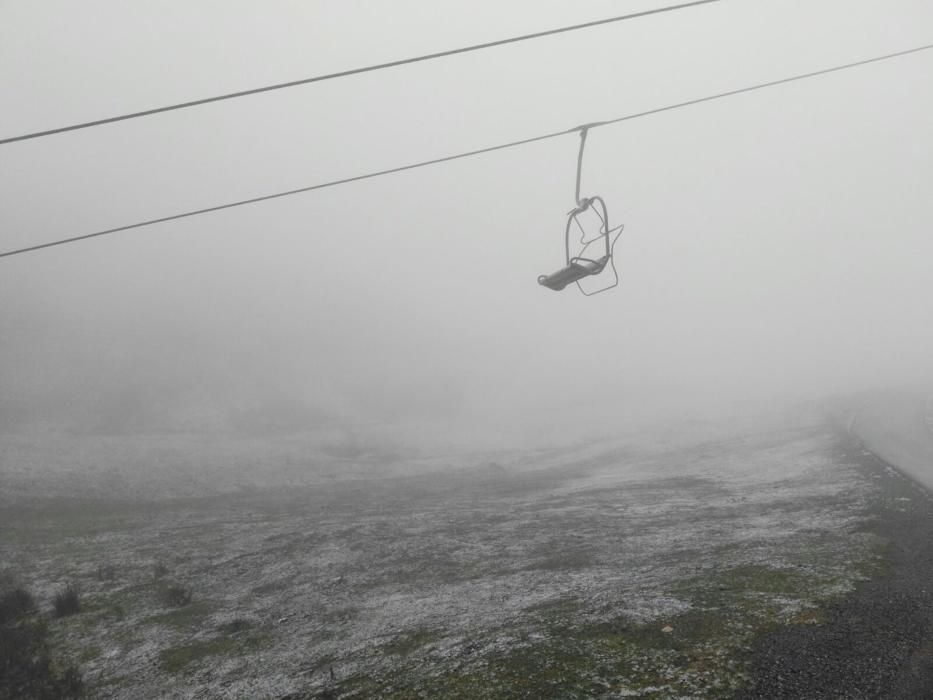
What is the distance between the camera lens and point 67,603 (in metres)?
16.4

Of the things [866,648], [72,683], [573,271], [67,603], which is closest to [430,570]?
[72,683]

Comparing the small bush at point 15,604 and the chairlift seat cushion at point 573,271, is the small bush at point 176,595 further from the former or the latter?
the chairlift seat cushion at point 573,271

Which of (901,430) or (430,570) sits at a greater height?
(430,570)

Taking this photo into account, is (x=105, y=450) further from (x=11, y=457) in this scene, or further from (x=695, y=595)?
(x=695, y=595)

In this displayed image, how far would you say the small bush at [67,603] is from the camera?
16.1 metres

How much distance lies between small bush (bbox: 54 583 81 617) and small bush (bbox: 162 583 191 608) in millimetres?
2184

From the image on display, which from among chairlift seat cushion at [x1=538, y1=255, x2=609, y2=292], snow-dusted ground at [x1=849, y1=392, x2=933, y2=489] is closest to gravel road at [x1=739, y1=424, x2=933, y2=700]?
chairlift seat cushion at [x1=538, y1=255, x2=609, y2=292]

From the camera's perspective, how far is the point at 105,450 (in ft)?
167

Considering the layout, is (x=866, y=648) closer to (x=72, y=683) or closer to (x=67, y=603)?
(x=72, y=683)

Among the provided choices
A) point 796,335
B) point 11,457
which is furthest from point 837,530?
point 796,335

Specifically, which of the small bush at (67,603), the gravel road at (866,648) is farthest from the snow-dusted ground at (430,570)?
the gravel road at (866,648)

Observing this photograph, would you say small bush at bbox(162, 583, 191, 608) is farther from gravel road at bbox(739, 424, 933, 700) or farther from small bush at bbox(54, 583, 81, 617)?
gravel road at bbox(739, 424, 933, 700)

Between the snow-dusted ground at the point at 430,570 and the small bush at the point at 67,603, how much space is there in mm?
415

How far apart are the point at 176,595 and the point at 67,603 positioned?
9.37 feet
